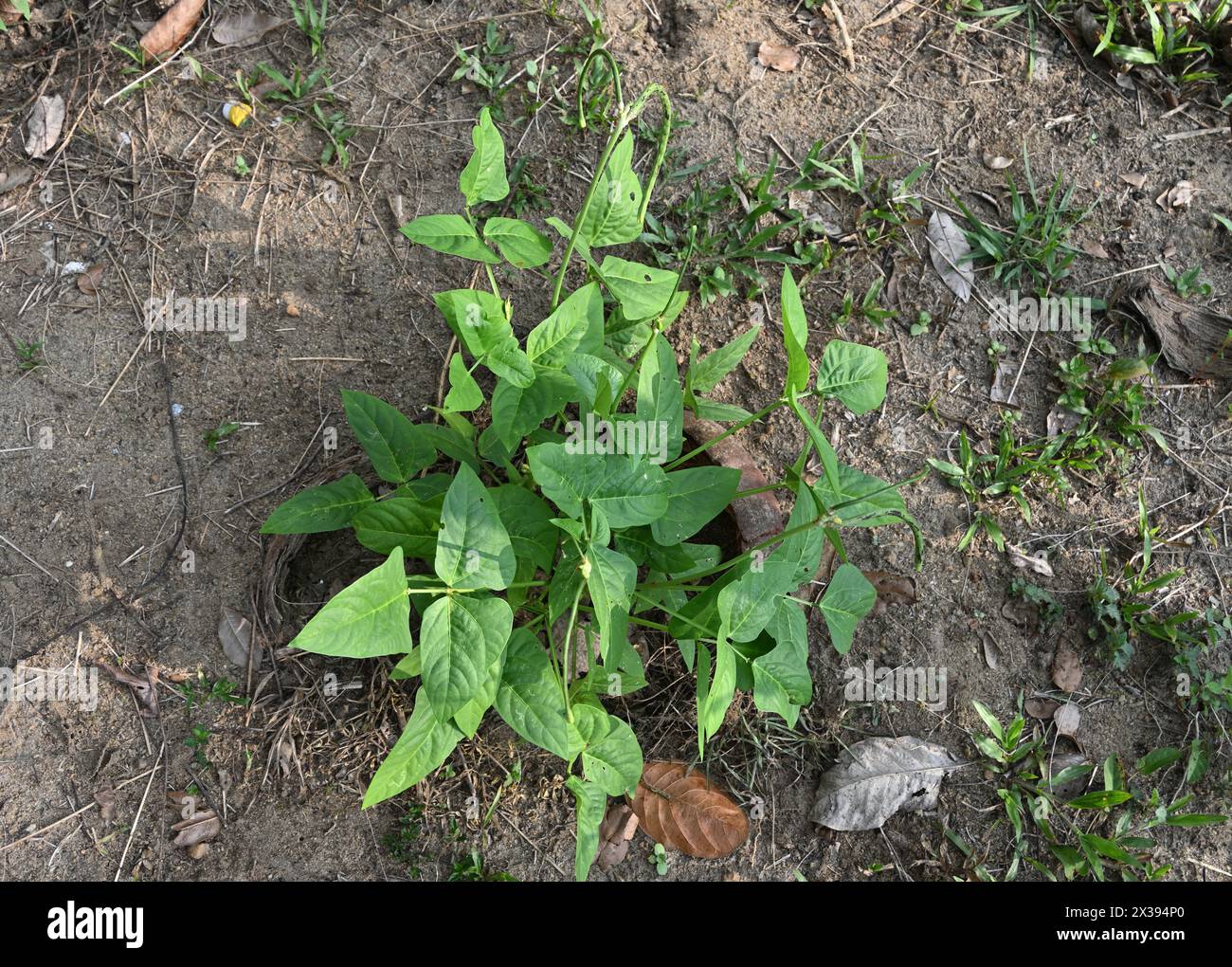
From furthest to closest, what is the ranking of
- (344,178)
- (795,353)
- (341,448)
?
1. (344,178)
2. (341,448)
3. (795,353)

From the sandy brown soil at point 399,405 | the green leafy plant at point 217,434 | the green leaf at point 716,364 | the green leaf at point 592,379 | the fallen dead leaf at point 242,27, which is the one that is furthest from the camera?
the fallen dead leaf at point 242,27

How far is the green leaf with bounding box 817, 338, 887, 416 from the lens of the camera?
2000 mm

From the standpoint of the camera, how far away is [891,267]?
296 cm

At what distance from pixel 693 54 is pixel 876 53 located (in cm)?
Result: 65

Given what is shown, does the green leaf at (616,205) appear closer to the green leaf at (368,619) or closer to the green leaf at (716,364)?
the green leaf at (716,364)

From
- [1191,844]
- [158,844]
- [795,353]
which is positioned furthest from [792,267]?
[158,844]

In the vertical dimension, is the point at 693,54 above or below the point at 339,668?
above

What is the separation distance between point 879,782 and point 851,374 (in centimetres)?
125

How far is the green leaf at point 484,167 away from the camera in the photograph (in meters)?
2.05

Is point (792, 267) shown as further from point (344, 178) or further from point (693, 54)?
point (344, 178)

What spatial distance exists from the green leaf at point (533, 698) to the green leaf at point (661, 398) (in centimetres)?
51

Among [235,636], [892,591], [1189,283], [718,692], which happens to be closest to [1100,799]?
[892,591]

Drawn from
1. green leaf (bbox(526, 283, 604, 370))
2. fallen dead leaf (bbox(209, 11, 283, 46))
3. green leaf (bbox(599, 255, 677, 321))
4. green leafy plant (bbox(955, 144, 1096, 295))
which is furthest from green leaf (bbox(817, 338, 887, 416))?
fallen dead leaf (bbox(209, 11, 283, 46))

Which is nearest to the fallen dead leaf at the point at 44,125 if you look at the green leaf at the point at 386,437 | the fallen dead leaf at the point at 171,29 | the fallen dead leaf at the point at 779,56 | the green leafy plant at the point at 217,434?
the fallen dead leaf at the point at 171,29
